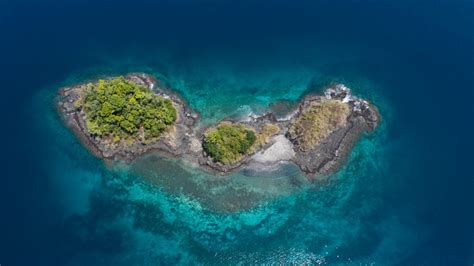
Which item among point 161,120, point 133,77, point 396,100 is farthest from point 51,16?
point 396,100

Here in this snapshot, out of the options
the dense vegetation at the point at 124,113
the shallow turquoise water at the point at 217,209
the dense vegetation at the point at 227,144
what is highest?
the dense vegetation at the point at 124,113

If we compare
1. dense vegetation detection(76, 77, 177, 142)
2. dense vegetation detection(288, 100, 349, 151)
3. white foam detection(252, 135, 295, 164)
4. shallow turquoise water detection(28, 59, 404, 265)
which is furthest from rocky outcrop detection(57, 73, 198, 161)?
dense vegetation detection(288, 100, 349, 151)

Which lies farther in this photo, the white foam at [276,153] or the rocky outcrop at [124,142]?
the rocky outcrop at [124,142]

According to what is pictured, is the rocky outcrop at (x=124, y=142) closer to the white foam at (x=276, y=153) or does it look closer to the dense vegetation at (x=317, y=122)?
the white foam at (x=276, y=153)

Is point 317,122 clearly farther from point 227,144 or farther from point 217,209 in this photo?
point 217,209

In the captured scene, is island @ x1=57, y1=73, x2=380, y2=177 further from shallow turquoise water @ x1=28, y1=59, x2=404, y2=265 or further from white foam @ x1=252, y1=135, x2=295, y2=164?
shallow turquoise water @ x1=28, y1=59, x2=404, y2=265

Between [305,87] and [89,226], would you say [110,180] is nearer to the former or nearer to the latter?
[89,226]

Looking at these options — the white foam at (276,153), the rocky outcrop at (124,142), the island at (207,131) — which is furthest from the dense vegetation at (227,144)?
the rocky outcrop at (124,142)
